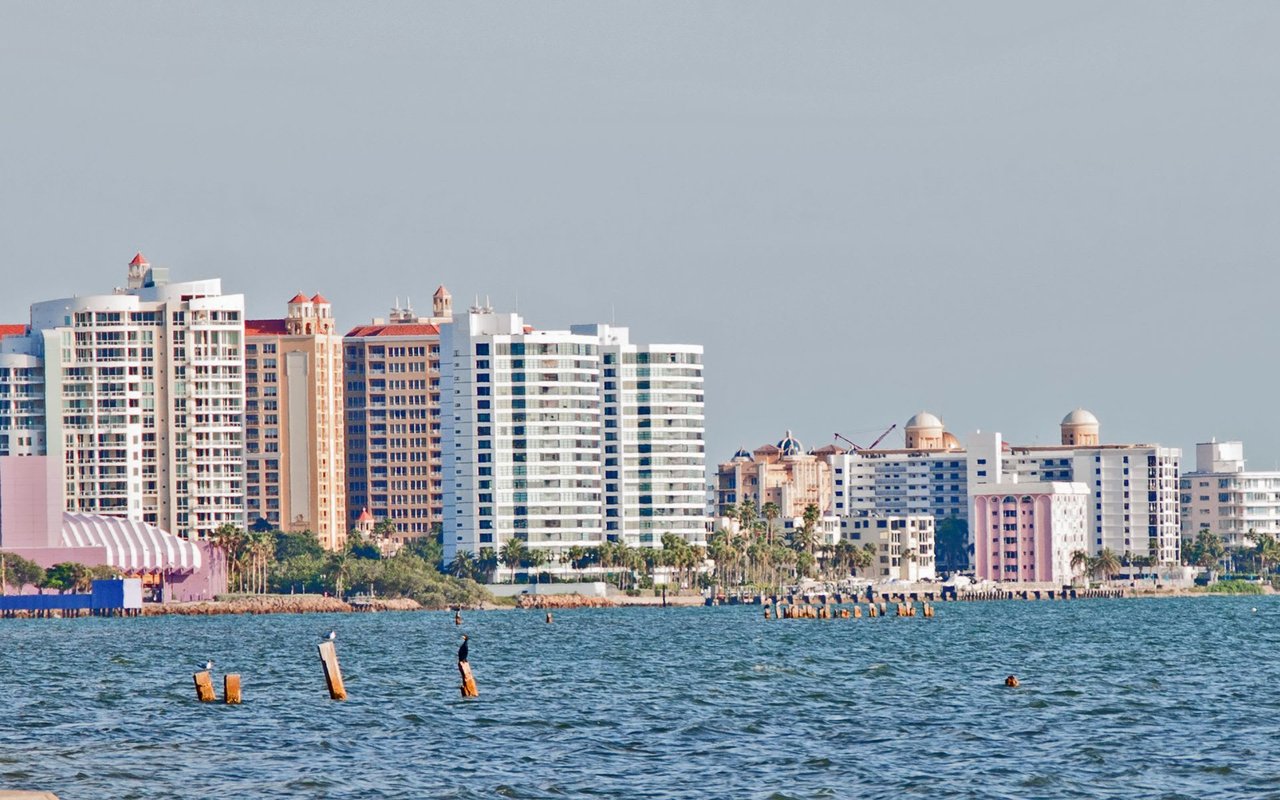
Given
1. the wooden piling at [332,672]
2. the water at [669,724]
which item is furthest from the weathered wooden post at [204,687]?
the wooden piling at [332,672]

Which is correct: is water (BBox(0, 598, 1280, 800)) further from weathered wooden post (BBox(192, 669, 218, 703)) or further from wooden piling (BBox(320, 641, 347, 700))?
weathered wooden post (BBox(192, 669, 218, 703))

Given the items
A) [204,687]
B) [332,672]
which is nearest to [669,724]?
[332,672]

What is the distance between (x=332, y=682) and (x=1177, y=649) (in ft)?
194

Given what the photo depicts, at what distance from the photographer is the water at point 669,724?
184 feet

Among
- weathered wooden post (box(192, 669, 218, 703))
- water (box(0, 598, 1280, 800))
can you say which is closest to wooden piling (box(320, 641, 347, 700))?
water (box(0, 598, 1280, 800))

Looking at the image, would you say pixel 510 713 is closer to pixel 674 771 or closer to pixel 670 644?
pixel 674 771

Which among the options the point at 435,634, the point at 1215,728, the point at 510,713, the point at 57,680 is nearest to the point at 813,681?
the point at 510,713

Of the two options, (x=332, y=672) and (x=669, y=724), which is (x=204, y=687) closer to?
(x=332, y=672)

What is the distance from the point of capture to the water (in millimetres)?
55969

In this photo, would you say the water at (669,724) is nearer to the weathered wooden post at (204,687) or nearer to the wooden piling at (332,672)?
the wooden piling at (332,672)

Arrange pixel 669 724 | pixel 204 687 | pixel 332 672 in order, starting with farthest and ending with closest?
pixel 332 672 < pixel 204 687 < pixel 669 724

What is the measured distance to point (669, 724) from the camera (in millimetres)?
71875

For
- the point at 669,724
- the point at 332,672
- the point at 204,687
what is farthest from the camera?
the point at 332,672

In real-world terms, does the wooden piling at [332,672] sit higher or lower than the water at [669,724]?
higher
